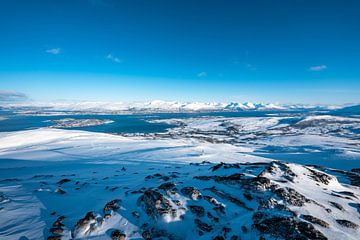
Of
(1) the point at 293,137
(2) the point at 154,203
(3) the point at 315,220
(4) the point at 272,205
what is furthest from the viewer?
(1) the point at 293,137

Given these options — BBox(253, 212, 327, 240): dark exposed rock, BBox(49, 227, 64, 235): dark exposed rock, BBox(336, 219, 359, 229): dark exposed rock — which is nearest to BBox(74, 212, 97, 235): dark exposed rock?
BBox(49, 227, 64, 235): dark exposed rock

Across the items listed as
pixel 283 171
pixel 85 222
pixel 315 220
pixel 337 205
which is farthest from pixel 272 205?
pixel 85 222

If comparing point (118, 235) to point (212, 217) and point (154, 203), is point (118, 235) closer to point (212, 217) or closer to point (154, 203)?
point (154, 203)

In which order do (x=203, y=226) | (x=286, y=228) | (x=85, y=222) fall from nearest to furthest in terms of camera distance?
1. (x=286, y=228)
2. (x=85, y=222)
3. (x=203, y=226)

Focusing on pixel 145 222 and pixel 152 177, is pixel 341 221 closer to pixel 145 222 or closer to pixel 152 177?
pixel 145 222

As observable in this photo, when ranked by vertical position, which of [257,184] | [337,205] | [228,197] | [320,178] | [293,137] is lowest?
[293,137]

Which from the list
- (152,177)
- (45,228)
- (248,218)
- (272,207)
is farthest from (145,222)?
(152,177)

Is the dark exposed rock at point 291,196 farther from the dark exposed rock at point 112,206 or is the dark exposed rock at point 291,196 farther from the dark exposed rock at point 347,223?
the dark exposed rock at point 112,206

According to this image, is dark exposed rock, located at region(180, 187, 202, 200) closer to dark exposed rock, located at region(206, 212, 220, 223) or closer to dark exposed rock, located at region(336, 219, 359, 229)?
dark exposed rock, located at region(206, 212, 220, 223)
